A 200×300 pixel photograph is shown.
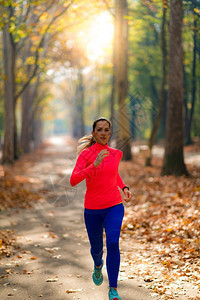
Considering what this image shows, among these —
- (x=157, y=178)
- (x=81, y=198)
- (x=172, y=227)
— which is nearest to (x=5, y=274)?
(x=172, y=227)

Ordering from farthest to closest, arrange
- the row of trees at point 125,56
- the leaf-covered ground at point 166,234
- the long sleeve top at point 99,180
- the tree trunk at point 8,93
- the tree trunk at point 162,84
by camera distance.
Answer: the tree trunk at point 8,93 → the tree trunk at point 162,84 → the row of trees at point 125,56 → the leaf-covered ground at point 166,234 → the long sleeve top at point 99,180

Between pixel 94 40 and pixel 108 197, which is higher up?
pixel 94 40

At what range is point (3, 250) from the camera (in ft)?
19.7

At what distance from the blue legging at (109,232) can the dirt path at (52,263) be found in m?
0.61

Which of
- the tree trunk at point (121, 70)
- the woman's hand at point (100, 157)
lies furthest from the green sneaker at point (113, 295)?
the tree trunk at point (121, 70)

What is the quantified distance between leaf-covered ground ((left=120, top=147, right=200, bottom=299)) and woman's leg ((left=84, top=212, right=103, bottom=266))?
0.90 meters

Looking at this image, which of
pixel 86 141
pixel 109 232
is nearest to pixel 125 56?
pixel 86 141

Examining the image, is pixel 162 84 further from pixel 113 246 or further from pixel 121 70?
pixel 113 246

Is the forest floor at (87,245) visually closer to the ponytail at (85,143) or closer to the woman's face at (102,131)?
the ponytail at (85,143)

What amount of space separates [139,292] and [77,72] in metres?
35.4

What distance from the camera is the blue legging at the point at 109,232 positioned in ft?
12.6

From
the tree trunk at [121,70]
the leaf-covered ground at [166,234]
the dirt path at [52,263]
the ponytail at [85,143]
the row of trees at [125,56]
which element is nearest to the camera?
the ponytail at [85,143]

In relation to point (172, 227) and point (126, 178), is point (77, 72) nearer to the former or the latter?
point (126, 178)

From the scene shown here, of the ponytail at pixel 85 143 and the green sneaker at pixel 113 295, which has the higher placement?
the ponytail at pixel 85 143
